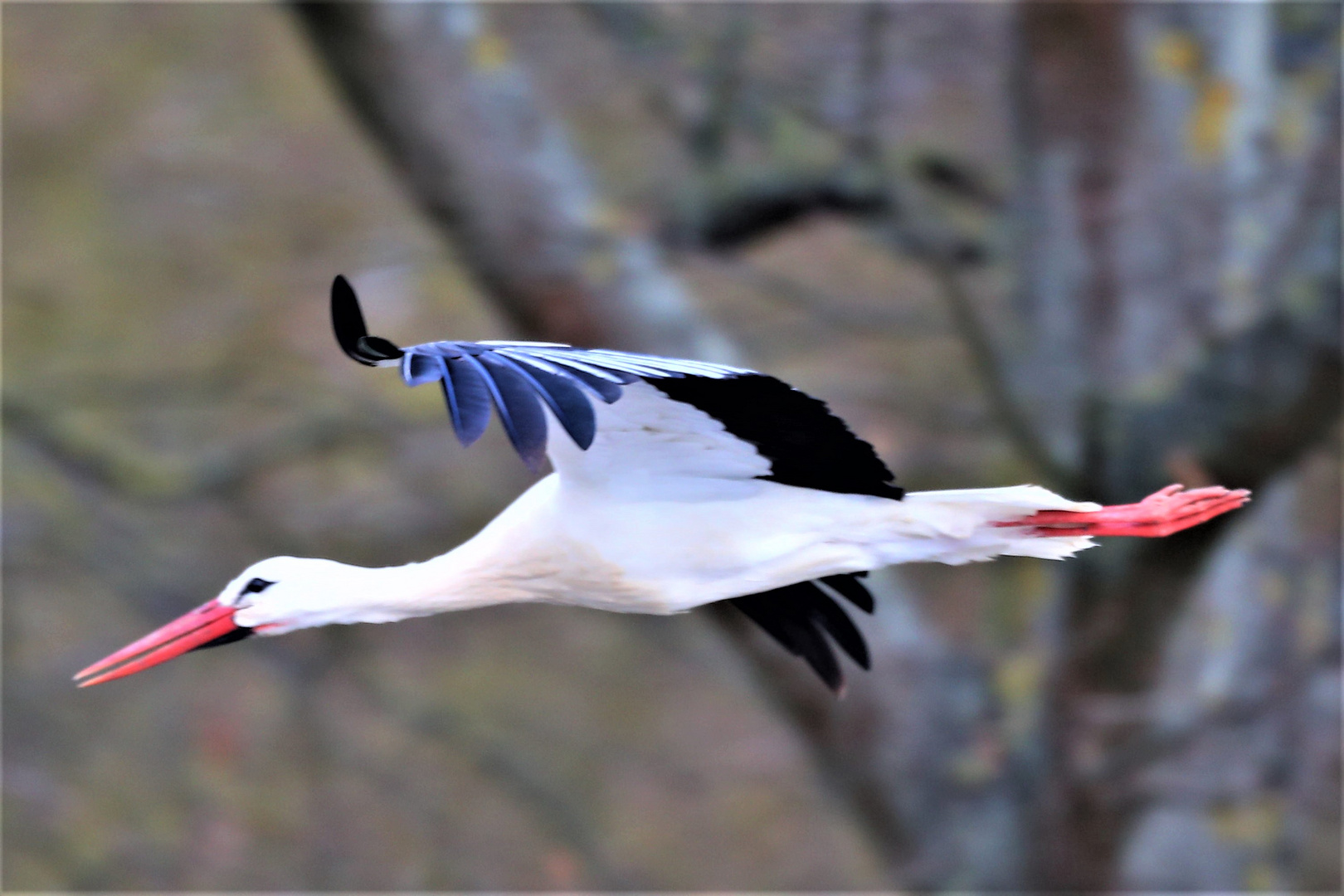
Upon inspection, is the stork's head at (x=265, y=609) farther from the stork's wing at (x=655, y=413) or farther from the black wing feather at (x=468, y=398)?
the black wing feather at (x=468, y=398)

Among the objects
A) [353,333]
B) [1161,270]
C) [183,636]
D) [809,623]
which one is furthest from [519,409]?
[1161,270]

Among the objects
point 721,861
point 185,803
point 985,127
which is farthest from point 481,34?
point 721,861

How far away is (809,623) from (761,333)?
3.83 metres

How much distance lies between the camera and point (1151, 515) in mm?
4270

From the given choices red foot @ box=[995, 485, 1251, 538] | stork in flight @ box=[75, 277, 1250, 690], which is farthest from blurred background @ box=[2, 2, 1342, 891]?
stork in flight @ box=[75, 277, 1250, 690]

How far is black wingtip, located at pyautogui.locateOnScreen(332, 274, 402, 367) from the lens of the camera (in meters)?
3.19

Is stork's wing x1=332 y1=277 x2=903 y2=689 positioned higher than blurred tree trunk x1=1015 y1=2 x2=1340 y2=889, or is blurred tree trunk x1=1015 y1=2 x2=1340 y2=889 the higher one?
blurred tree trunk x1=1015 y1=2 x2=1340 y2=889

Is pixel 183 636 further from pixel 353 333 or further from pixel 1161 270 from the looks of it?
pixel 1161 270

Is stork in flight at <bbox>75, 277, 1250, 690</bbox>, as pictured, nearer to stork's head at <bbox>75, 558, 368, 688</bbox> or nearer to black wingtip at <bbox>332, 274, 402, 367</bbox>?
stork's head at <bbox>75, 558, 368, 688</bbox>

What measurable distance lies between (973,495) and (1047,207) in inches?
148

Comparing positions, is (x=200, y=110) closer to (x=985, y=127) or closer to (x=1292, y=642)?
(x=985, y=127)

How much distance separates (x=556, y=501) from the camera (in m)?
3.88

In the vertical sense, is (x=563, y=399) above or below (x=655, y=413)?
below

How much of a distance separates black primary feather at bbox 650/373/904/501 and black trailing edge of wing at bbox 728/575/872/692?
0.78 meters
